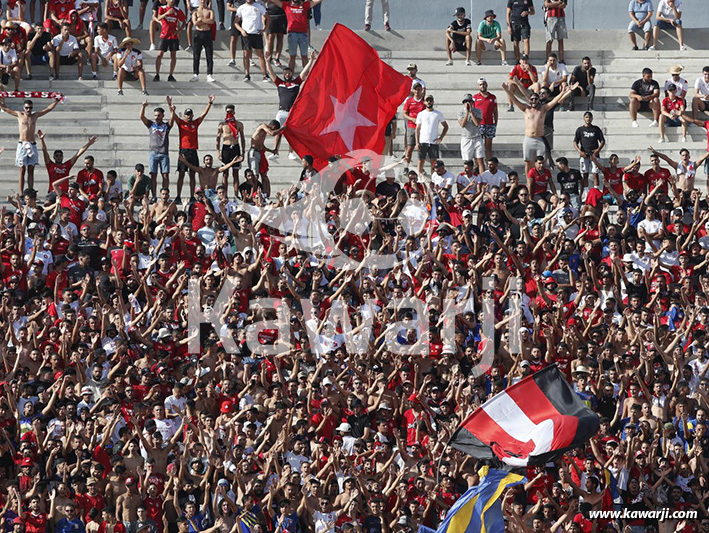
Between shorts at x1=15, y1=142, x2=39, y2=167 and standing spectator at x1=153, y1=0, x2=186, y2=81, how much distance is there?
321 cm

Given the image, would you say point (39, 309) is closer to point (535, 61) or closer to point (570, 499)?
point (570, 499)

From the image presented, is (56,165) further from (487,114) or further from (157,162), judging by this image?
(487,114)

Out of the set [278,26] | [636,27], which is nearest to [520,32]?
[636,27]

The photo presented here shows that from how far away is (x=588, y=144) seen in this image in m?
24.9

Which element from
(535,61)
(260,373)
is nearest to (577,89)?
(535,61)

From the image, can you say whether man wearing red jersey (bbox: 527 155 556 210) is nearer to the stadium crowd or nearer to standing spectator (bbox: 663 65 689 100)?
the stadium crowd

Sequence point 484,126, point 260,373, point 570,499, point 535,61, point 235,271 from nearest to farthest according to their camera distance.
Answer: point 570,499 → point 260,373 → point 235,271 → point 484,126 → point 535,61

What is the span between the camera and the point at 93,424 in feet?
62.8

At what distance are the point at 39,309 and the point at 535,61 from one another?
409 inches

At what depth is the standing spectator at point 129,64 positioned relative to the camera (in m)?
27.1

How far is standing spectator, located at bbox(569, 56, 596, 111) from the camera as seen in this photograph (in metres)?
26.6

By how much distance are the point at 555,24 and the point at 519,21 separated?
24.2 inches

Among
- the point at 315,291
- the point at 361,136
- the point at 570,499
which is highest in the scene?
the point at 361,136

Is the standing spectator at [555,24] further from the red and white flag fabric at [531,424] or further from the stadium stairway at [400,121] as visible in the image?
the red and white flag fabric at [531,424]
